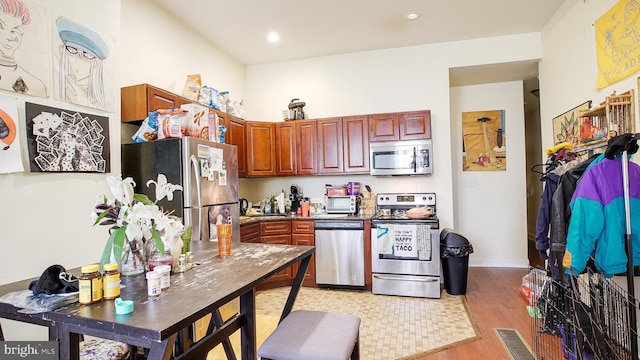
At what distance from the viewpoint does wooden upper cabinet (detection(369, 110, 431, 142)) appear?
379cm

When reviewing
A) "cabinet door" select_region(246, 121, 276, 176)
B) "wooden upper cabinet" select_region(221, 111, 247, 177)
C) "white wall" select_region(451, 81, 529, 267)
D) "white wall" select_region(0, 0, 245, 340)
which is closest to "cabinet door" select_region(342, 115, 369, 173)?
"cabinet door" select_region(246, 121, 276, 176)

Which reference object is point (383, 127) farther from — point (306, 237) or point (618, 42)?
point (618, 42)

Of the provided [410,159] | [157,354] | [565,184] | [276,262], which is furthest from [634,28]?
[157,354]

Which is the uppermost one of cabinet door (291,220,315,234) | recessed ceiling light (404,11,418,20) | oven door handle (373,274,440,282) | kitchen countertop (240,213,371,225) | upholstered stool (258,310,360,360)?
recessed ceiling light (404,11,418,20)

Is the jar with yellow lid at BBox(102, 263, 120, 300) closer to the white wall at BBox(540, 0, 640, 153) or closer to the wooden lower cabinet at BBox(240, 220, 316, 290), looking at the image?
the wooden lower cabinet at BBox(240, 220, 316, 290)

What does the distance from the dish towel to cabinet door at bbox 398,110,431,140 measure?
115 cm

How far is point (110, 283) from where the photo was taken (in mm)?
1083

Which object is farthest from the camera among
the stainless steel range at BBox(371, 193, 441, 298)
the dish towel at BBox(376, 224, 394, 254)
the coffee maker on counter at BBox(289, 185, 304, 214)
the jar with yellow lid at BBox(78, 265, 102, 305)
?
the coffee maker on counter at BBox(289, 185, 304, 214)

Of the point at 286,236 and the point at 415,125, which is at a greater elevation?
the point at 415,125

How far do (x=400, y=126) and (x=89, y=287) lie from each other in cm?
348

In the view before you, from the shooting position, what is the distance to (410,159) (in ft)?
12.5

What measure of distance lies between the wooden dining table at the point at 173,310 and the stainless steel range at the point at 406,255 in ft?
6.75

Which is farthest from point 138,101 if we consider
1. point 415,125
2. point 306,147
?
point 415,125

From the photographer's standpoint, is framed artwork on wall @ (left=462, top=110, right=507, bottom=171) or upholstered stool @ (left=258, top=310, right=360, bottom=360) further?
framed artwork on wall @ (left=462, top=110, right=507, bottom=171)
